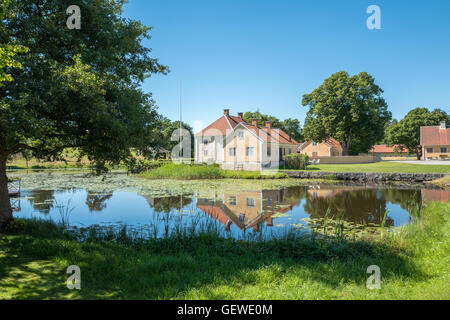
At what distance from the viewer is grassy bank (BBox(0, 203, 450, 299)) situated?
4.05 metres

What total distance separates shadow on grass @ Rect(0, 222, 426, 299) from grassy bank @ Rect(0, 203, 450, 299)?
0.05 feet

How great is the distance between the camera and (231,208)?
42.4ft

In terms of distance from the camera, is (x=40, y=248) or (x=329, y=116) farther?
(x=329, y=116)

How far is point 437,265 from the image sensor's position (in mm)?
5219

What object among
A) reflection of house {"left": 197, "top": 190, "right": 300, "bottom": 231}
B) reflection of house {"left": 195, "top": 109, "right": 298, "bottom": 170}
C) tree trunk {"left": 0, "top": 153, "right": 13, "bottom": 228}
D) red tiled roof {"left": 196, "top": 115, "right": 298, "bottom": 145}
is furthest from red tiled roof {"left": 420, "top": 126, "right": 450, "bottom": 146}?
tree trunk {"left": 0, "top": 153, "right": 13, "bottom": 228}

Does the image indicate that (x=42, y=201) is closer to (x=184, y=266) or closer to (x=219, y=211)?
(x=219, y=211)

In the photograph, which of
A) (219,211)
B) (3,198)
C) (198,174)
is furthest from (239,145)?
(3,198)

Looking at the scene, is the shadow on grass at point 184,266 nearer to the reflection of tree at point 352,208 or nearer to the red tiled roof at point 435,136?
the reflection of tree at point 352,208

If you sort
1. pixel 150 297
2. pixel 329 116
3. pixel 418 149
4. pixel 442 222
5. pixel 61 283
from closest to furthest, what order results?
pixel 150 297, pixel 61 283, pixel 442 222, pixel 329 116, pixel 418 149

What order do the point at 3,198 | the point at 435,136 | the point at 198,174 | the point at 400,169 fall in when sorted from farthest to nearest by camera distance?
the point at 435,136, the point at 400,169, the point at 198,174, the point at 3,198

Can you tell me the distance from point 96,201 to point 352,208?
13.4m

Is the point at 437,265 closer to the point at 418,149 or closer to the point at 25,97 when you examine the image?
the point at 25,97
